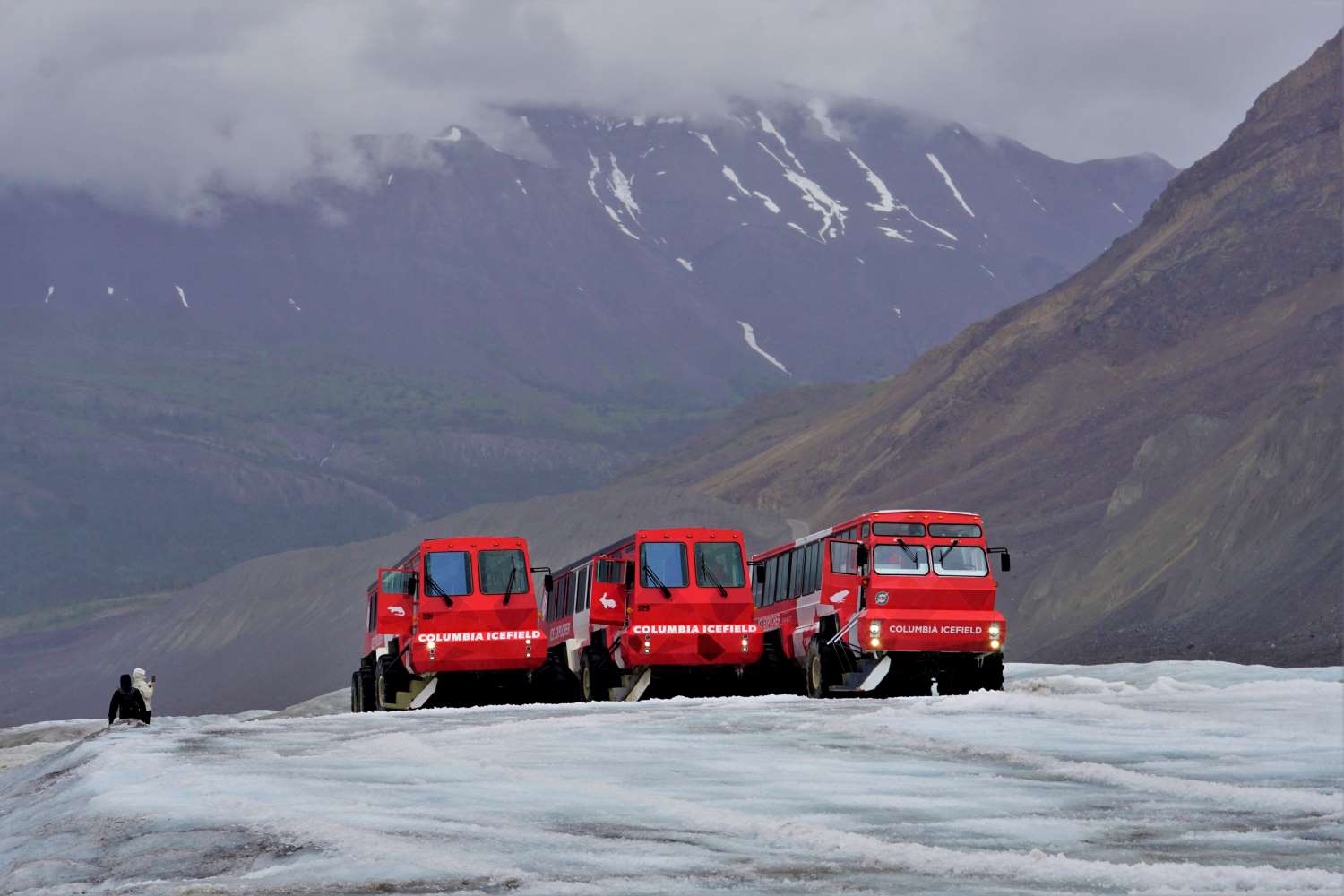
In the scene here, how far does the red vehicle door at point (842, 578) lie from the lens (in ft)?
104

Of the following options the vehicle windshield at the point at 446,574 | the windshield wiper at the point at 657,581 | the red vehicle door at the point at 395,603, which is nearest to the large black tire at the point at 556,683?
the red vehicle door at the point at 395,603

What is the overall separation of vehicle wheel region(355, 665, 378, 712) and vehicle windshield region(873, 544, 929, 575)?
42.2ft

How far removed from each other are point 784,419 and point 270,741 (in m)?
165

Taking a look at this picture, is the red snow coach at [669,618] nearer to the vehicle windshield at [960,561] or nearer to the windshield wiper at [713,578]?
the windshield wiper at [713,578]

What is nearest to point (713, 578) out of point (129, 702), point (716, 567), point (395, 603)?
point (716, 567)

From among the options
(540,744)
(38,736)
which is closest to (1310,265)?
(38,736)

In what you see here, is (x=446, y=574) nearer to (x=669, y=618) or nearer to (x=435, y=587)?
(x=435, y=587)

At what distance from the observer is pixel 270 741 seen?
2528cm

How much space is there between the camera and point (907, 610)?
31219 mm

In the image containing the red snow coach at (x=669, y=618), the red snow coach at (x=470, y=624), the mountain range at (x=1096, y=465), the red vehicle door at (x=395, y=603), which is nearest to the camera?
the red snow coach at (x=669, y=618)

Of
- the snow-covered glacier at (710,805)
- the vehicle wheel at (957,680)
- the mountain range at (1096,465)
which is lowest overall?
the snow-covered glacier at (710,805)

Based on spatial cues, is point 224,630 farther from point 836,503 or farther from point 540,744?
point 540,744

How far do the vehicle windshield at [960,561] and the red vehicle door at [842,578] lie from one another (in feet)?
4.53

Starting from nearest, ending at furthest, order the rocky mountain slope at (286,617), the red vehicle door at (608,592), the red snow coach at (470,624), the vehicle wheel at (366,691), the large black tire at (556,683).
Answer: the red vehicle door at (608,592) < the red snow coach at (470,624) < the large black tire at (556,683) < the vehicle wheel at (366,691) < the rocky mountain slope at (286,617)
